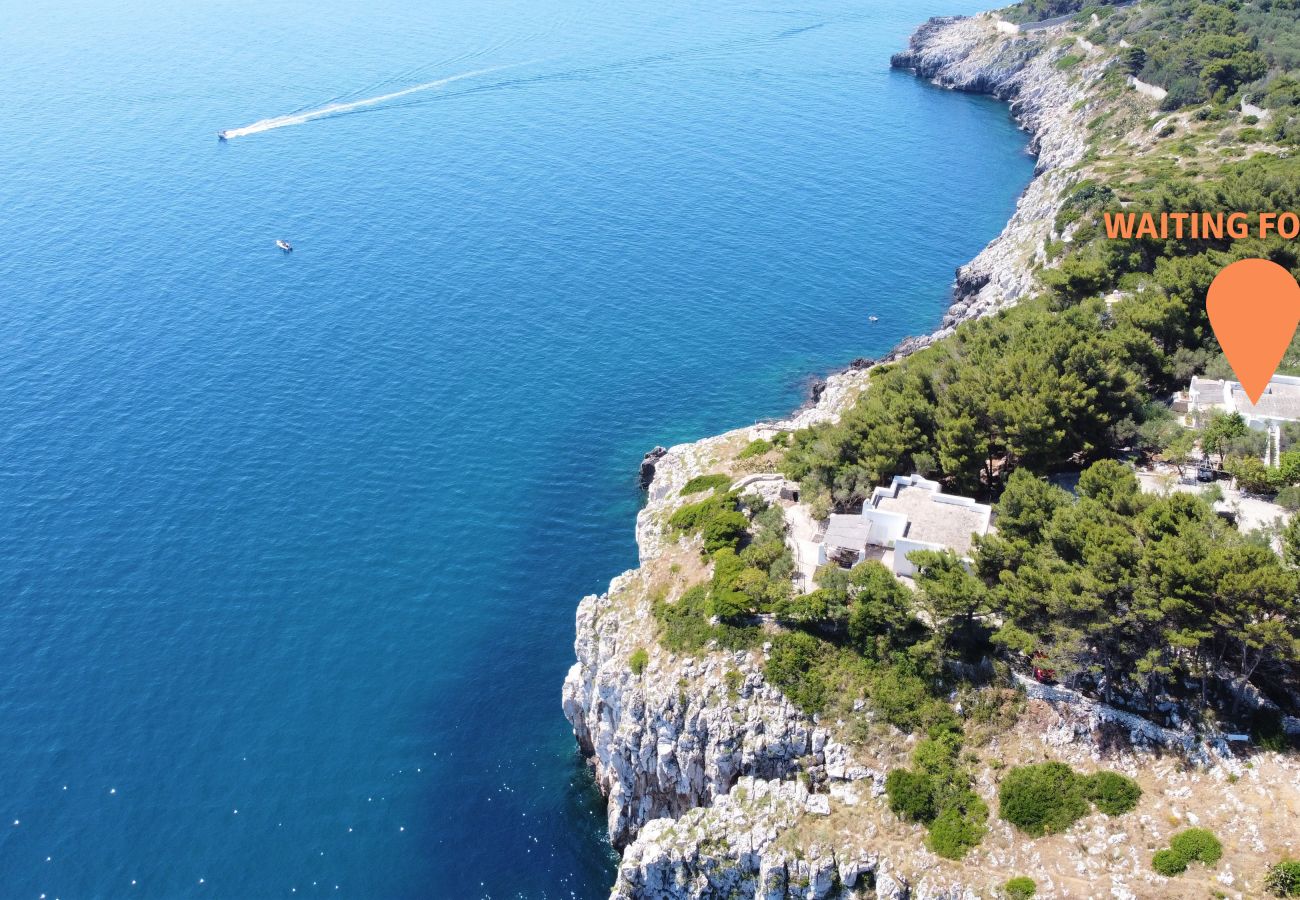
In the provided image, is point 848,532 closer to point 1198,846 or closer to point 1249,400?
point 1198,846

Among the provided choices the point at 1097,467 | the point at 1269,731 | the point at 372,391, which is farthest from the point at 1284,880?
the point at 372,391

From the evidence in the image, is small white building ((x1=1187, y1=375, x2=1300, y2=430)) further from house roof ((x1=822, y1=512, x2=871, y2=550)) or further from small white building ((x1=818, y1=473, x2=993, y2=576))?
house roof ((x1=822, y1=512, x2=871, y2=550))

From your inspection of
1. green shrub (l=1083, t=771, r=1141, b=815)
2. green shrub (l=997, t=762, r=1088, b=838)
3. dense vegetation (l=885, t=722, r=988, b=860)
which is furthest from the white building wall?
green shrub (l=1083, t=771, r=1141, b=815)

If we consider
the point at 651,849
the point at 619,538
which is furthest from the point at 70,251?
the point at 651,849

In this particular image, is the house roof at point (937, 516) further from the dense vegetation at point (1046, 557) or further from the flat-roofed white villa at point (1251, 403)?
the flat-roofed white villa at point (1251, 403)

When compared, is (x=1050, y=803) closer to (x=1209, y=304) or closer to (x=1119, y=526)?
(x=1119, y=526)

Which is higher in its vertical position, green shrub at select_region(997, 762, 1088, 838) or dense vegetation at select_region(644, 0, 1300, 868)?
dense vegetation at select_region(644, 0, 1300, 868)

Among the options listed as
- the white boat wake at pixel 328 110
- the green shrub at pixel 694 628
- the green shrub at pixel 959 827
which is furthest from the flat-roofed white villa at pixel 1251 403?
the white boat wake at pixel 328 110
